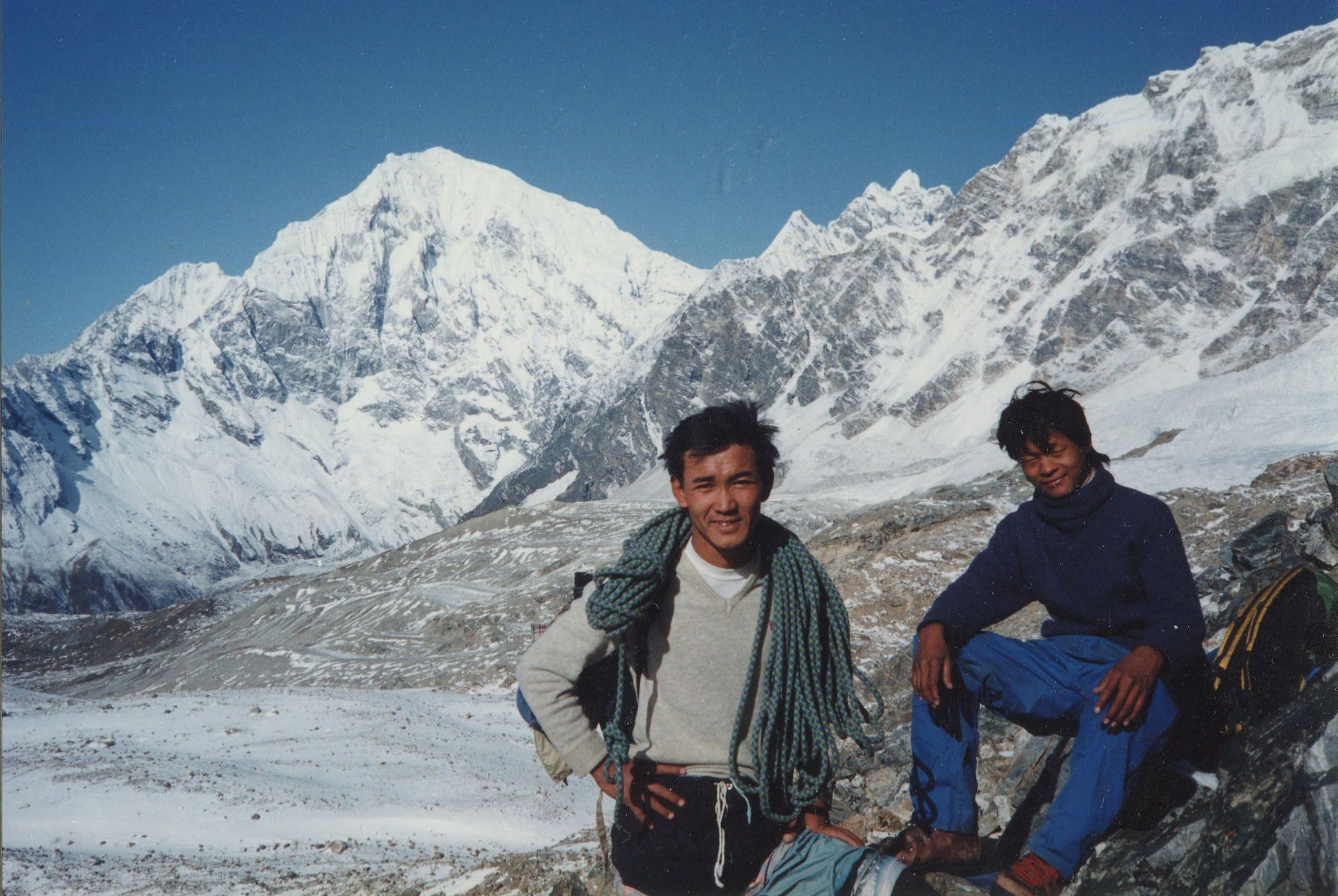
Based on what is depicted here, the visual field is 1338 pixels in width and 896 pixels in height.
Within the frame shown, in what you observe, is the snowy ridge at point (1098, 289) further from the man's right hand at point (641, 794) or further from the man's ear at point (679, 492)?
the man's right hand at point (641, 794)

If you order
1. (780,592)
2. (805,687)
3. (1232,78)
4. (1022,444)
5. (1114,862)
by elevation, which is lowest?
(1114,862)

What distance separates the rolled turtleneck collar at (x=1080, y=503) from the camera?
428cm

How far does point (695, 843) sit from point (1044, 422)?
2715 mm

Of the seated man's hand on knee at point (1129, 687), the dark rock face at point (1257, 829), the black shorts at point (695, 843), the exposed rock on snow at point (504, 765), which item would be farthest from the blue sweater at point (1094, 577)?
the black shorts at point (695, 843)

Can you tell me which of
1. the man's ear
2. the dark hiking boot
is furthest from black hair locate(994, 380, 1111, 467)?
the dark hiking boot

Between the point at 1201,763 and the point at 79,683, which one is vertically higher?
the point at 1201,763

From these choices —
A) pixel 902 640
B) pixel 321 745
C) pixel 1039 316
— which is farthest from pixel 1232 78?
pixel 321 745

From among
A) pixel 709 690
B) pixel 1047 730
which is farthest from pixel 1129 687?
pixel 709 690

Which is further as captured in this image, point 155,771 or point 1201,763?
point 155,771

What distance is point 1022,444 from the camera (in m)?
4.49

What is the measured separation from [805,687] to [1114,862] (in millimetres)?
1578

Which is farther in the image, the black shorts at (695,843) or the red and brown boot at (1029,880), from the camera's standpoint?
the black shorts at (695,843)

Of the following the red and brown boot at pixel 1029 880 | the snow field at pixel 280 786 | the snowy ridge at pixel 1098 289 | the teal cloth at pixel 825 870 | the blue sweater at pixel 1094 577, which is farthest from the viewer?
the snowy ridge at pixel 1098 289

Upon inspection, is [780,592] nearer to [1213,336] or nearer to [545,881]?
[545,881]
